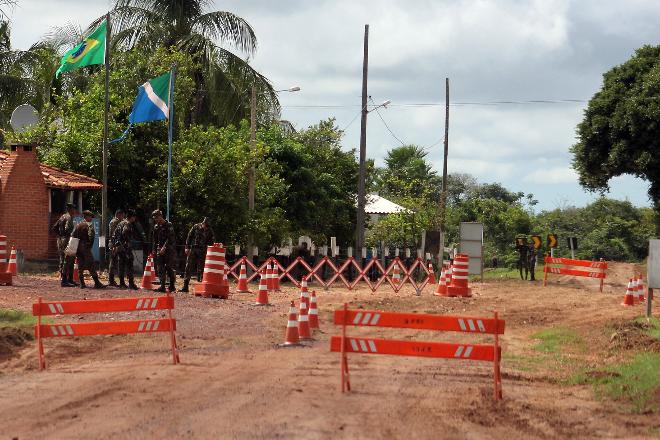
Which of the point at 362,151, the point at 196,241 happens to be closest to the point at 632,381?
the point at 196,241

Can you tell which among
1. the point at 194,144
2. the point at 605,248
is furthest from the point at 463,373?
the point at 605,248

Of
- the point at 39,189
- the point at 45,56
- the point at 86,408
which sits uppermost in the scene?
the point at 45,56

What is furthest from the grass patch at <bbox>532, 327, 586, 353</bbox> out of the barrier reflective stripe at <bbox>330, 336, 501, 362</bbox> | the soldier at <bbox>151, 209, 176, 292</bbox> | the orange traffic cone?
the orange traffic cone

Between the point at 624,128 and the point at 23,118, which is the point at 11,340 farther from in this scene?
the point at 624,128

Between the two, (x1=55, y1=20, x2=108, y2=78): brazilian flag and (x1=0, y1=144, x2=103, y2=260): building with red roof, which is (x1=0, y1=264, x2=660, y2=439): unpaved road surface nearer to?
(x1=55, y1=20, x2=108, y2=78): brazilian flag

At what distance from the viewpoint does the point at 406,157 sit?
10350 centimetres

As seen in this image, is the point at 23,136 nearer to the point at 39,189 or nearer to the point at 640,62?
the point at 39,189

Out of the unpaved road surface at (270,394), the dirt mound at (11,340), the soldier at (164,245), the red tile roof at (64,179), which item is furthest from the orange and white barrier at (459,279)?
the dirt mound at (11,340)

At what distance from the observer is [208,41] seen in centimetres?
4272

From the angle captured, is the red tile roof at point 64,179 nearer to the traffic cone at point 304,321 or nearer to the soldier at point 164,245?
the soldier at point 164,245

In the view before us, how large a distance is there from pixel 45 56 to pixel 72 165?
634 cm

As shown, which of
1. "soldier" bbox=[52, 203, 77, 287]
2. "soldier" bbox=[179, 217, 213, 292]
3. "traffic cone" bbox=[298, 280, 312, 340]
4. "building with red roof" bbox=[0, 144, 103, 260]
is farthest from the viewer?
"building with red roof" bbox=[0, 144, 103, 260]

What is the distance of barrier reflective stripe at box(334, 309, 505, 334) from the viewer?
12.0 m

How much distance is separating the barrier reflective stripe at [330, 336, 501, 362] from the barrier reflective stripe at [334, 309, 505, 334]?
204mm
